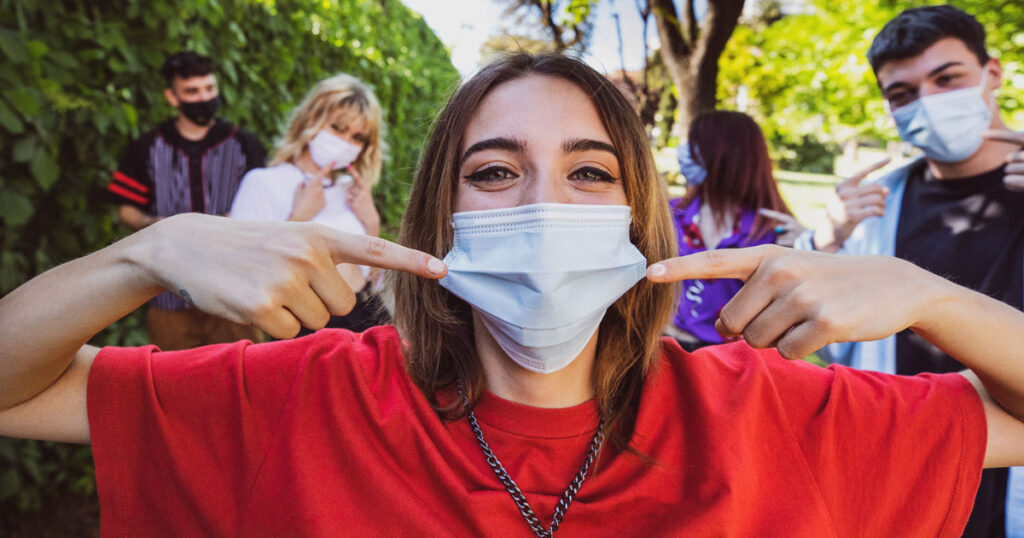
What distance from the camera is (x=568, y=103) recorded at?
1.51m

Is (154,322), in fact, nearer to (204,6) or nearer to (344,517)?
(204,6)

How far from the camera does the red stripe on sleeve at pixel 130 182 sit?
318cm

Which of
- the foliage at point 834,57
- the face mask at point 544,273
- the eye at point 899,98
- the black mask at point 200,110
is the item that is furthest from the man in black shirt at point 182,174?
the foliage at point 834,57

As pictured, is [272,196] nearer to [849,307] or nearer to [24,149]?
[24,149]

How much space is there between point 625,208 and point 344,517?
93 centimetres

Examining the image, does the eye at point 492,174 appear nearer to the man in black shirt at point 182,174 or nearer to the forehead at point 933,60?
the forehead at point 933,60

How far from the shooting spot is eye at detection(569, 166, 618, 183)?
4.82ft

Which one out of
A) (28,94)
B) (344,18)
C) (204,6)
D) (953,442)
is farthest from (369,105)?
(953,442)

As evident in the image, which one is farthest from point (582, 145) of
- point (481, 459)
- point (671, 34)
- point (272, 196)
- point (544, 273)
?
point (671, 34)

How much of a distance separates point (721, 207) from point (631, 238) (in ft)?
6.10

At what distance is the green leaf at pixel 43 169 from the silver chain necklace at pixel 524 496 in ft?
7.77

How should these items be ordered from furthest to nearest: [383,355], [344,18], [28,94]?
[344,18] → [28,94] → [383,355]

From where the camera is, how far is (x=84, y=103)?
2.84 m

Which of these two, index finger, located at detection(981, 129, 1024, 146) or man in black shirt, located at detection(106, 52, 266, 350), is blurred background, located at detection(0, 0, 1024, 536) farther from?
index finger, located at detection(981, 129, 1024, 146)
